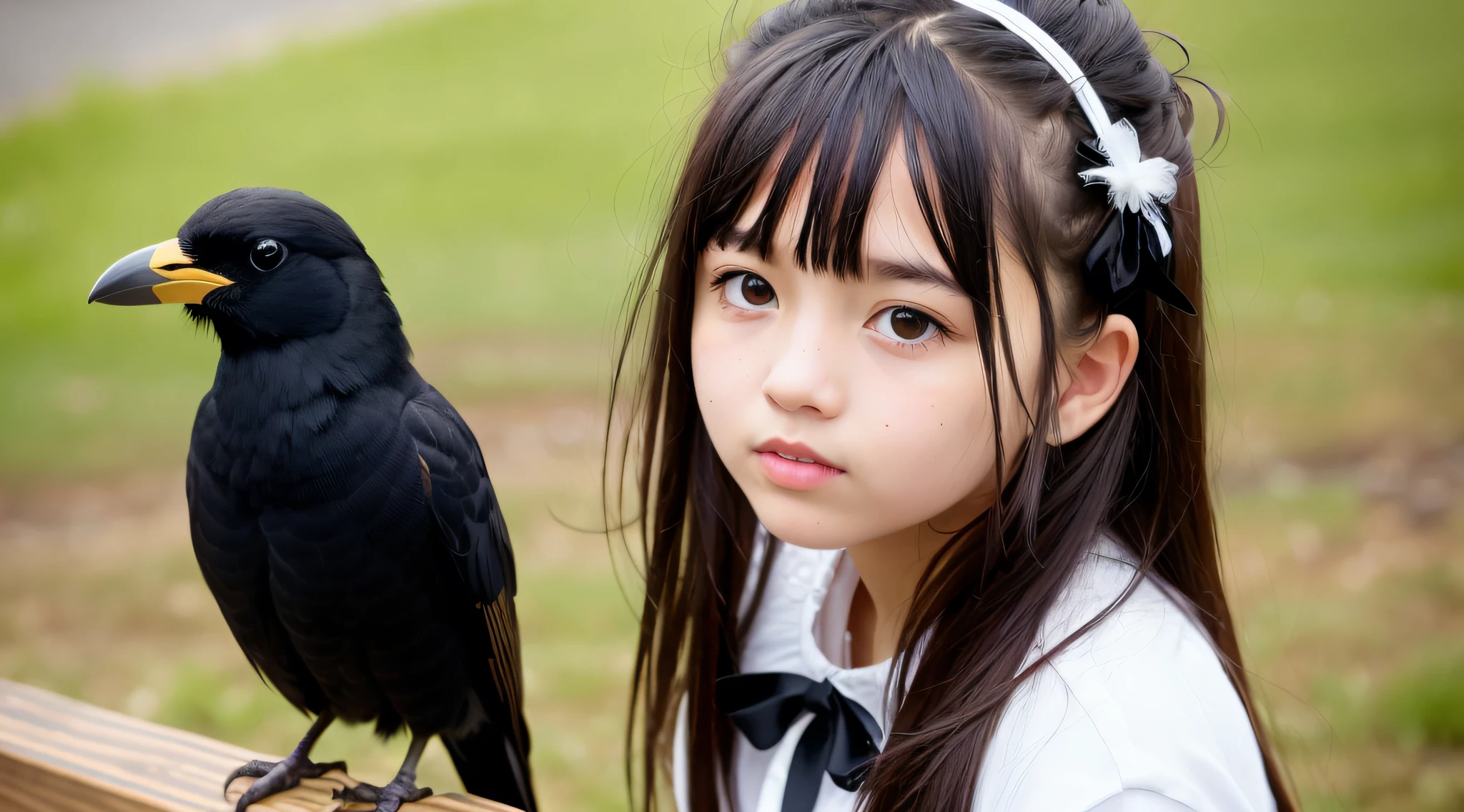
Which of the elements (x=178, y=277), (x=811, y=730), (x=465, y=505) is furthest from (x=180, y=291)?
(x=811, y=730)

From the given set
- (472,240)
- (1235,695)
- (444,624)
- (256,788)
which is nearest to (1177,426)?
(1235,695)

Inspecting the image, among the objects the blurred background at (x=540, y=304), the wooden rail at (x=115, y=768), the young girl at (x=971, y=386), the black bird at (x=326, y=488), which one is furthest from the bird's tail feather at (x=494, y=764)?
the blurred background at (x=540, y=304)

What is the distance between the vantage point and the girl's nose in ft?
3.02

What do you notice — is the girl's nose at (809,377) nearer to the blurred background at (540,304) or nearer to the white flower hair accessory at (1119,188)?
the white flower hair accessory at (1119,188)

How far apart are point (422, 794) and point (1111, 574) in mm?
809

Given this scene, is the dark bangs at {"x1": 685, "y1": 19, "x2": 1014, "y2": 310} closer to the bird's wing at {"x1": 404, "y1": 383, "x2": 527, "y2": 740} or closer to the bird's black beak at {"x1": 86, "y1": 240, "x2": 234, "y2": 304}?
the bird's wing at {"x1": 404, "y1": 383, "x2": 527, "y2": 740}

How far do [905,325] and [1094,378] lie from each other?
0.89 ft

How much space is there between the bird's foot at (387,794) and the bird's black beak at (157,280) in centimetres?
55

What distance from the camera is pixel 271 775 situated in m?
1.10

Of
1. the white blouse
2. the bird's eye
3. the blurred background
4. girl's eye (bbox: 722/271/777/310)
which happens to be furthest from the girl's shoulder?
the blurred background

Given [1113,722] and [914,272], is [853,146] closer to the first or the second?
[914,272]

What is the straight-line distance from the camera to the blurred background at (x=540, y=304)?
10.1ft

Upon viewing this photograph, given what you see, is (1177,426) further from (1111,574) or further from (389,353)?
(389,353)

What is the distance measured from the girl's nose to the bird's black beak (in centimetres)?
52
